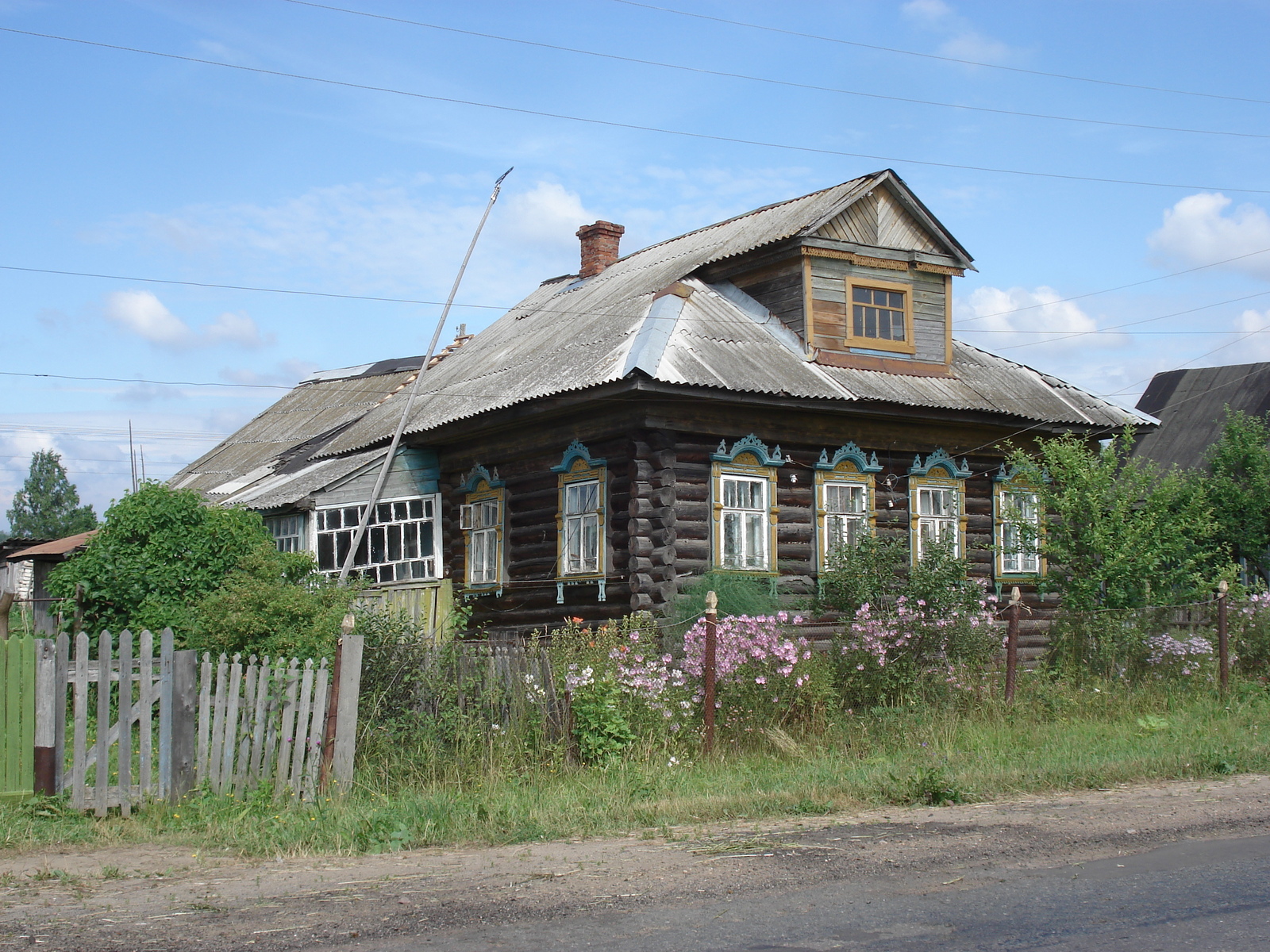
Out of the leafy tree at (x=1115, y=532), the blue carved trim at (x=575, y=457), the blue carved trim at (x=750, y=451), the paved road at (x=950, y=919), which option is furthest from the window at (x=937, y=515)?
the paved road at (x=950, y=919)

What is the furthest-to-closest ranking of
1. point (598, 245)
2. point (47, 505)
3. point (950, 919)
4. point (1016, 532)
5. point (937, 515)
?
point (47, 505), point (598, 245), point (1016, 532), point (937, 515), point (950, 919)

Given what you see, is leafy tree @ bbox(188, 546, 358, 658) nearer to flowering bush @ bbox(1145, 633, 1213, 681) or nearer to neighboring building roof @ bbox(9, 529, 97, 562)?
flowering bush @ bbox(1145, 633, 1213, 681)

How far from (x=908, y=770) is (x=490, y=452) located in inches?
360

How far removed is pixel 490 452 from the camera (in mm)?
17406

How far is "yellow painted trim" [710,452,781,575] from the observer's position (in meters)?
15.0

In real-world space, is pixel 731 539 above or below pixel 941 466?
below

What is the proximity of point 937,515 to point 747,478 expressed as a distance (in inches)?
124

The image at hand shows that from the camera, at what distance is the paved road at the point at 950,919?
519 centimetres

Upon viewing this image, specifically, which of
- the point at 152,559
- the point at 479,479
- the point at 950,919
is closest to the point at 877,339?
the point at 479,479

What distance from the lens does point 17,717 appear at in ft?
27.8

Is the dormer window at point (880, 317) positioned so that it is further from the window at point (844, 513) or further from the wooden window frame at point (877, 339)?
the window at point (844, 513)

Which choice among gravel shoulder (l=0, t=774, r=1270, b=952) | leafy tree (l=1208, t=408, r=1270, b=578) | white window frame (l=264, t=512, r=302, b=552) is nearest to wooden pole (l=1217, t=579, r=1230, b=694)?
gravel shoulder (l=0, t=774, r=1270, b=952)

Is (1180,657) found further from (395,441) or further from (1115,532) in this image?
(395,441)

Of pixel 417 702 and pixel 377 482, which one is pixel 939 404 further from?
pixel 417 702
